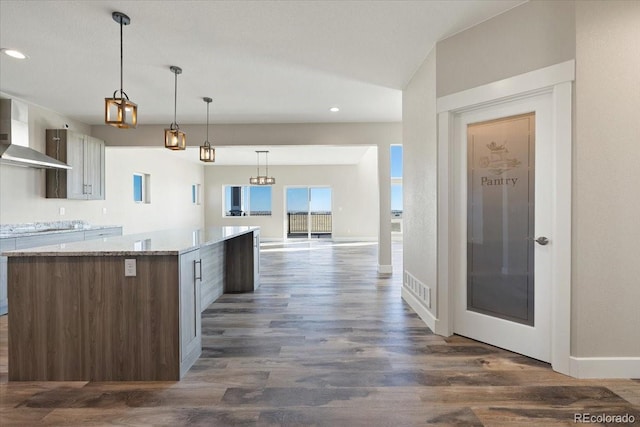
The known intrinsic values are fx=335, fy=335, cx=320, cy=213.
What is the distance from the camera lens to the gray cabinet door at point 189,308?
234 centimetres

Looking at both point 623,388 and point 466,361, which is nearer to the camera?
point 623,388

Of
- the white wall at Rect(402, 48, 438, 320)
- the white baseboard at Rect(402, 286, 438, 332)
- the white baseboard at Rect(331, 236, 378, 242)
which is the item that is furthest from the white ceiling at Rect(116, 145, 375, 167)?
the white baseboard at Rect(402, 286, 438, 332)

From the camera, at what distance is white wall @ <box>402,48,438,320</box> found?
10.6ft

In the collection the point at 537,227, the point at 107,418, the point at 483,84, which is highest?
the point at 483,84

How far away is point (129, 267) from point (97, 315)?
15.8 inches

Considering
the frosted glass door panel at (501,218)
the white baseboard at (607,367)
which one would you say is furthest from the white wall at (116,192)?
the white baseboard at (607,367)

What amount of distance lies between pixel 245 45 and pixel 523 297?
332cm

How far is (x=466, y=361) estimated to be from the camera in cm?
257

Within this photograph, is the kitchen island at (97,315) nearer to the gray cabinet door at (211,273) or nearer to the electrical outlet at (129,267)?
the electrical outlet at (129,267)

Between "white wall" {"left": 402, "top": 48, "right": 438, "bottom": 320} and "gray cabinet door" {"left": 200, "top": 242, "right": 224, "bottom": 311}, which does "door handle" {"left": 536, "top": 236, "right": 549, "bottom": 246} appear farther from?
"gray cabinet door" {"left": 200, "top": 242, "right": 224, "bottom": 311}

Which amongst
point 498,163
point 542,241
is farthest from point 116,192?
point 542,241

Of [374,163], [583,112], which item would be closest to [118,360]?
[583,112]

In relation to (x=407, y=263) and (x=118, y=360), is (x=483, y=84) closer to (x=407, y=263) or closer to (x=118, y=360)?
(x=407, y=263)

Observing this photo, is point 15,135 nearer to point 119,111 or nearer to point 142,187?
point 119,111
